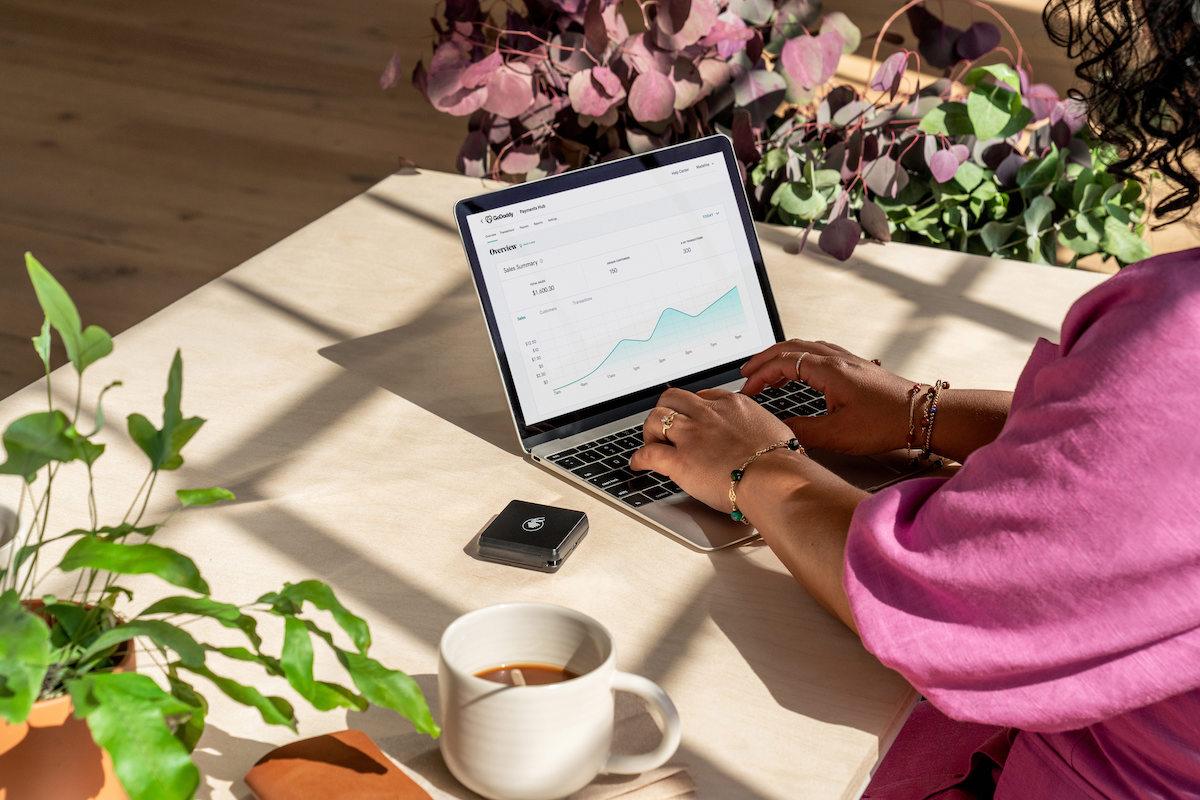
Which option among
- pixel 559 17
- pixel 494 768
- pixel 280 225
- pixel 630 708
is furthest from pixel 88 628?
pixel 280 225

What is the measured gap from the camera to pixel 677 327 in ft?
4.40

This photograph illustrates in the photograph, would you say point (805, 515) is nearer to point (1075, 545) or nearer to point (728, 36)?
point (1075, 545)

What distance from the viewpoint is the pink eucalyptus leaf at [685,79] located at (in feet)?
6.48

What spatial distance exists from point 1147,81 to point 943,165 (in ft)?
3.40

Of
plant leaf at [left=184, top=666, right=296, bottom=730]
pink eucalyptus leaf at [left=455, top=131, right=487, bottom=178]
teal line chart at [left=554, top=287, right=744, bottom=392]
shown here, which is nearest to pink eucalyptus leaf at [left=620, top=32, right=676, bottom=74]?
pink eucalyptus leaf at [left=455, top=131, right=487, bottom=178]

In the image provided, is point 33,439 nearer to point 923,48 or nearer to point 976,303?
point 976,303

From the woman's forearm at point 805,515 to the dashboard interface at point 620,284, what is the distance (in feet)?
0.77

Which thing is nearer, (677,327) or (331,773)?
(331,773)

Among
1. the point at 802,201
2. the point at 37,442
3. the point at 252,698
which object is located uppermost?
the point at 37,442

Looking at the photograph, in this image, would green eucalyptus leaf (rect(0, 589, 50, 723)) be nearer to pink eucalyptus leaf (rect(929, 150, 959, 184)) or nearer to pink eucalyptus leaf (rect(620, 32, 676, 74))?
pink eucalyptus leaf (rect(620, 32, 676, 74))

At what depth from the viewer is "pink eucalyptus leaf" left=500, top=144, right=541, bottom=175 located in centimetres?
205

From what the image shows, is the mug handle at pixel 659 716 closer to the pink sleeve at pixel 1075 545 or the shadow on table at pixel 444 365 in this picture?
the pink sleeve at pixel 1075 545

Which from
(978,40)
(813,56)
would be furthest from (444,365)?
(978,40)

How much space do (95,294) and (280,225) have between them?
0.56 m
